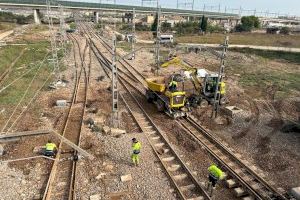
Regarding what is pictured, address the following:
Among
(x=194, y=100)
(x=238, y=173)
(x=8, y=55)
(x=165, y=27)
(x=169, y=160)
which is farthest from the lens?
(x=165, y=27)

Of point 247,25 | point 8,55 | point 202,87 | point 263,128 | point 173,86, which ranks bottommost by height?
point 263,128

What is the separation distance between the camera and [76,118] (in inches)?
730

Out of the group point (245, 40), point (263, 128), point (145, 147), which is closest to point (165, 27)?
point (245, 40)

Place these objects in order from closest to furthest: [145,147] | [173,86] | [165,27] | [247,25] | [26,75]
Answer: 1. [145,147]
2. [173,86]
3. [26,75]
4. [165,27]
5. [247,25]

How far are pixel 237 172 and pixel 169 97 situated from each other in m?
6.94

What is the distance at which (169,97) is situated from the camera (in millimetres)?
18422

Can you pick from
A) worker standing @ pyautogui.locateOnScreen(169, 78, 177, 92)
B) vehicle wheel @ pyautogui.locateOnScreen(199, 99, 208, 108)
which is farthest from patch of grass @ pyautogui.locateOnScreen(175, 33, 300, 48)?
worker standing @ pyautogui.locateOnScreen(169, 78, 177, 92)

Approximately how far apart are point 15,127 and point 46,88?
316 inches

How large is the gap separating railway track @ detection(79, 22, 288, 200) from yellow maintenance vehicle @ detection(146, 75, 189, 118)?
4.72 ft

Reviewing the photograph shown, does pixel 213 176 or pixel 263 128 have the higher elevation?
pixel 213 176

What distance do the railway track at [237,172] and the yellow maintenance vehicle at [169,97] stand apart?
1438 millimetres

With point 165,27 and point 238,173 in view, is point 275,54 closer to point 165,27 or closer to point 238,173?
point 238,173

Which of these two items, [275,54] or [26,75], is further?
[275,54]

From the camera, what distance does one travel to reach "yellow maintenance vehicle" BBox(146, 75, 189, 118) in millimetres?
18250
